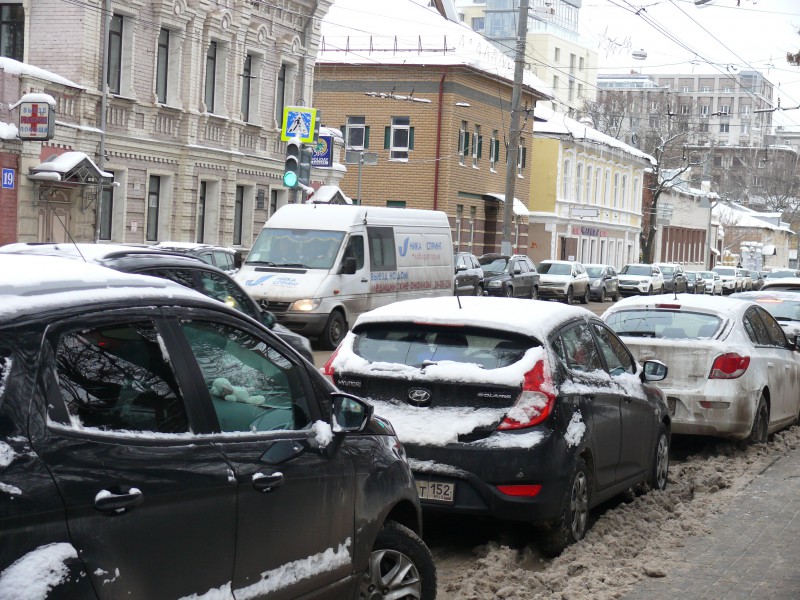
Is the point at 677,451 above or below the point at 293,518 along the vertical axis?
below

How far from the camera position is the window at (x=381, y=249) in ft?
71.8

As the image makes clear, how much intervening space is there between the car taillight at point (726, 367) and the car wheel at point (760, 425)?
623mm

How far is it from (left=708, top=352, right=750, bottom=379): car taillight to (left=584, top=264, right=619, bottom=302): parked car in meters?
37.8

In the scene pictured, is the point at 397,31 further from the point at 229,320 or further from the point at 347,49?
the point at 229,320

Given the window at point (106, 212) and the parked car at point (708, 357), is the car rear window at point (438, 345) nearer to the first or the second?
the parked car at point (708, 357)

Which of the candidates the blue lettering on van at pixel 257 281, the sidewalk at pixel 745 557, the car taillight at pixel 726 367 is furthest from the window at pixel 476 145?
the sidewalk at pixel 745 557

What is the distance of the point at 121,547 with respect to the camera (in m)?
3.59

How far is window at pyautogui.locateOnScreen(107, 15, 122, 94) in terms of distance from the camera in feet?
102

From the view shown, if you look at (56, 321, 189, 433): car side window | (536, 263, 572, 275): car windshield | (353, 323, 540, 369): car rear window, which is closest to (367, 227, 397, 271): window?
(353, 323, 540, 369): car rear window

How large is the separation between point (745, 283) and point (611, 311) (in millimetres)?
68658

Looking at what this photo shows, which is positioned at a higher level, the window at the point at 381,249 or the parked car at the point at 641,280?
the window at the point at 381,249

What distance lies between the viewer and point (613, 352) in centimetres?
889

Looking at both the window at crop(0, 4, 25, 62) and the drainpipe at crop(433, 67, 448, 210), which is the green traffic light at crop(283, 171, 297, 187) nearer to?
the window at crop(0, 4, 25, 62)

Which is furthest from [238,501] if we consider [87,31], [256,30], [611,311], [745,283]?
[745,283]
